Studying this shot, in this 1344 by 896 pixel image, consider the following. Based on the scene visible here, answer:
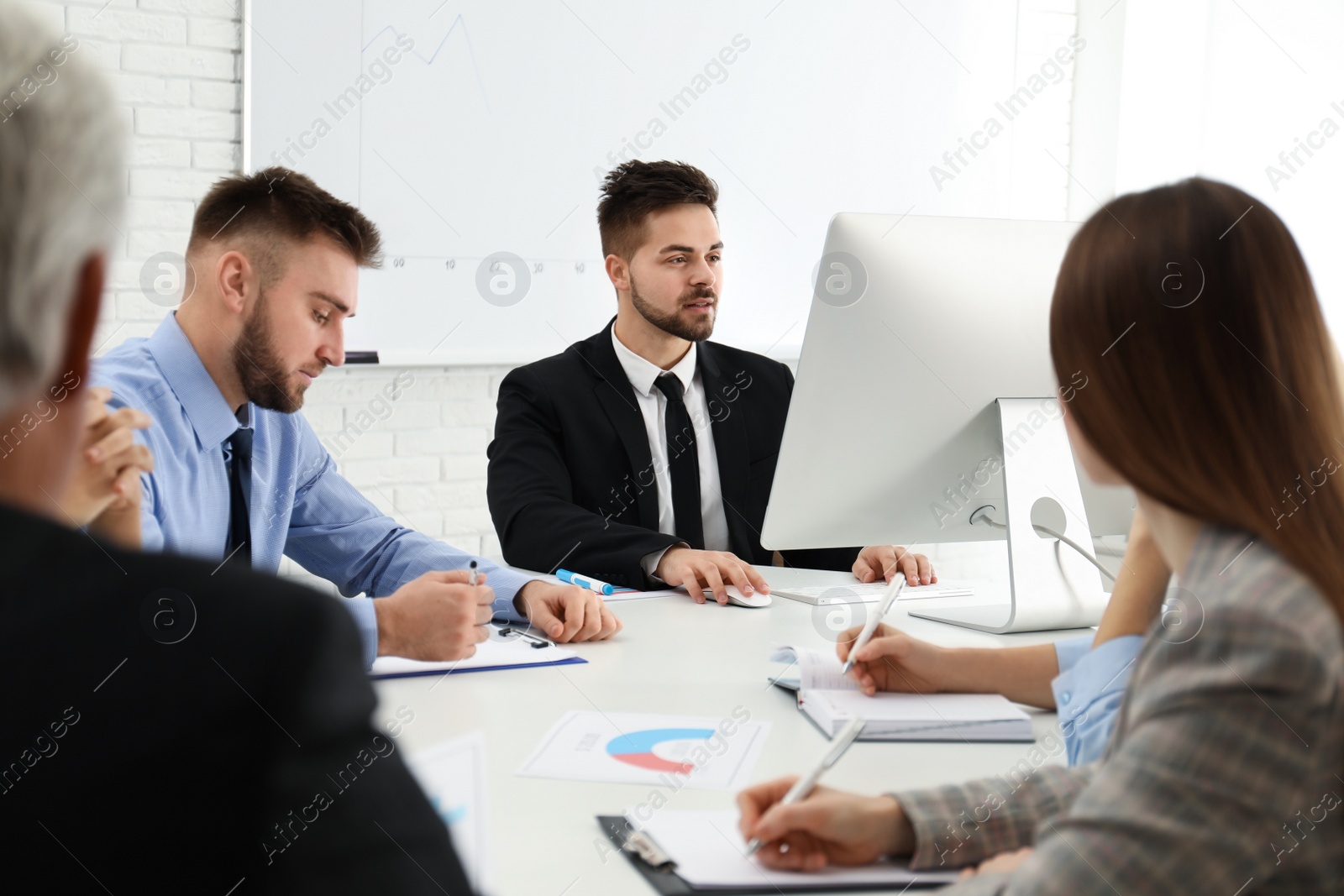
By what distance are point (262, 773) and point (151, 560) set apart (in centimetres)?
9

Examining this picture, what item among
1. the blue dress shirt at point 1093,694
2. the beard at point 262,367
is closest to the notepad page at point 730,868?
the blue dress shirt at point 1093,694

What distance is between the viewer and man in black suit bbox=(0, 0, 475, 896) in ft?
1.28

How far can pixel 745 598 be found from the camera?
1784mm

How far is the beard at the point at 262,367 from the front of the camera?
5.76 ft

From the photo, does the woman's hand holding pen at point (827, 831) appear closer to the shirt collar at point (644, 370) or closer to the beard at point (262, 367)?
the beard at point (262, 367)

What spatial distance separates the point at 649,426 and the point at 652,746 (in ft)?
4.47

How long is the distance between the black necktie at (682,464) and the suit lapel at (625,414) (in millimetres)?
52

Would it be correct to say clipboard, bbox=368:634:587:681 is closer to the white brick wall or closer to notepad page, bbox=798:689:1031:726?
notepad page, bbox=798:689:1031:726

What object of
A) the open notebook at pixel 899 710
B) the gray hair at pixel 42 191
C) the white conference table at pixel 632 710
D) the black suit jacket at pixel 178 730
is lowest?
the white conference table at pixel 632 710

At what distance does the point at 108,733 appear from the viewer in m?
0.41

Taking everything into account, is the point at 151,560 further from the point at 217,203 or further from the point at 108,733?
the point at 217,203

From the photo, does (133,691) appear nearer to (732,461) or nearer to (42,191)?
(42,191)

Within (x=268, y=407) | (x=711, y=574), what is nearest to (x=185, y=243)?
(x=268, y=407)

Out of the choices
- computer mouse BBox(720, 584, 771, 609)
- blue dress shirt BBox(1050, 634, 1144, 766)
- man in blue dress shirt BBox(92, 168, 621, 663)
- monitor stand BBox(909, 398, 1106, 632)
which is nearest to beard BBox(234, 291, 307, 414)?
man in blue dress shirt BBox(92, 168, 621, 663)
